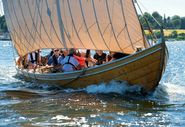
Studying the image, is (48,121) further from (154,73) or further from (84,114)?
(154,73)

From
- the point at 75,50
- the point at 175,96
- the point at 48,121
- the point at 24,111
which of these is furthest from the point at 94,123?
the point at 75,50

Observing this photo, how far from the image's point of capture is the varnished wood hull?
1737cm

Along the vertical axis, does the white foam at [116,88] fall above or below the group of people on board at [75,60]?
below

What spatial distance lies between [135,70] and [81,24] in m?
3.36

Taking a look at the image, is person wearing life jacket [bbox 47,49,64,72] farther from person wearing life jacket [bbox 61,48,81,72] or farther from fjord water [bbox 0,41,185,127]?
fjord water [bbox 0,41,185,127]

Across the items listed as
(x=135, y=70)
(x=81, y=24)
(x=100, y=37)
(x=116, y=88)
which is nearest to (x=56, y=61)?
(x=81, y=24)

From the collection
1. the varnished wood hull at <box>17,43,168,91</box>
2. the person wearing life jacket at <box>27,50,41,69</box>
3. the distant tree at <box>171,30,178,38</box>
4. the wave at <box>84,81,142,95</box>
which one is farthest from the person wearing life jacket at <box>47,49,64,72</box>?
the distant tree at <box>171,30,178,38</box>

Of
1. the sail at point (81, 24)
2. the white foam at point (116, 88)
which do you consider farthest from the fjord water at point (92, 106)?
the sail at point (81, 24)

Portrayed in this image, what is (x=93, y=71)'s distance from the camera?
738 inches

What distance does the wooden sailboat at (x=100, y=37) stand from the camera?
1772 centimetres

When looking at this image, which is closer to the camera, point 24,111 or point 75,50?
point 24,111

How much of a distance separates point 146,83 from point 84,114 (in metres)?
4.21

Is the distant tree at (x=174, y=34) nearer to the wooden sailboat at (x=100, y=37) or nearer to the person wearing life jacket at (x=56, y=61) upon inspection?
the person wearing life jacket at (x=56, y=61)

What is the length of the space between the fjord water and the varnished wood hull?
1.16ft
